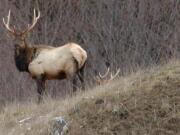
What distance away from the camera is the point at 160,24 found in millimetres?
28047

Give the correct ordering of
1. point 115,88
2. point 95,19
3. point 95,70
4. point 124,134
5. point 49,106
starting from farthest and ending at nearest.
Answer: point 95,19 → point 95,70 → point 49,106 → point 115,88 → point 124,134

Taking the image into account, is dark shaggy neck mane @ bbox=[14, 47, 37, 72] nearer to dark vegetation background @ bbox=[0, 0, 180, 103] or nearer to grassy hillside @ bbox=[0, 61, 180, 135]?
grassy hillside @ bbox=[0, 61, 180, 135]

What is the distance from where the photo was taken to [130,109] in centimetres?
1089

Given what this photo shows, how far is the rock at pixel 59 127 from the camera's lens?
10914 mm

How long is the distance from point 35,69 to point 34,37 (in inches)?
436

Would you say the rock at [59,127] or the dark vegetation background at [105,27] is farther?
the dark vegetation background at [105,27]

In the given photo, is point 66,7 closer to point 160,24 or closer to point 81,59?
point 160,24

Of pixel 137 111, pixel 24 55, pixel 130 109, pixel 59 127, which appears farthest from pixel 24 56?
pixel 137 111

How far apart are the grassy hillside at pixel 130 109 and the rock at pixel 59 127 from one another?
0.09 m

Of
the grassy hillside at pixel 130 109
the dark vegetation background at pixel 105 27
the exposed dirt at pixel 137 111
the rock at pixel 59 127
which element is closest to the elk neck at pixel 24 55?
the grassy hillside at pixel 130 109

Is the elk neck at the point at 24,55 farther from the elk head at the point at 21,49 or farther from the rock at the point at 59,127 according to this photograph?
the rock at the point at 59,127

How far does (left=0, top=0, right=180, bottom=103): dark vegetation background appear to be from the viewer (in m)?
26.8

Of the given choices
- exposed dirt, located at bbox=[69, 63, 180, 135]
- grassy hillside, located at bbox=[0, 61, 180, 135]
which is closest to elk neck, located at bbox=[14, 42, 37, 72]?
grassy hillside, located at bbox=[0, 61, 180, 135]

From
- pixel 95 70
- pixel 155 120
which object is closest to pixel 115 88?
pixel 155 120
